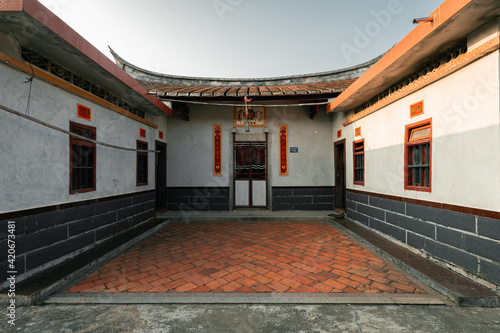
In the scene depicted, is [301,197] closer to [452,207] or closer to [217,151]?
[217,151]

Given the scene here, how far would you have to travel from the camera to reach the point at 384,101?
5.12 meters

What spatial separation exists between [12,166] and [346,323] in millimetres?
4364

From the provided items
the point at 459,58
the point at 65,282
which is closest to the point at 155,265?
the point at 65,282

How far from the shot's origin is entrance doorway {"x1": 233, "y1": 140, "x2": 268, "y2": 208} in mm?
8328

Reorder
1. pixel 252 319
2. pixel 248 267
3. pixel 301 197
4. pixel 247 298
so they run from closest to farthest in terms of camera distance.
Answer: pixel 252 319
pixel 247 298
pixel 248 267
pixel 301 197

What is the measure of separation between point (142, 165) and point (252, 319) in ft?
18.5

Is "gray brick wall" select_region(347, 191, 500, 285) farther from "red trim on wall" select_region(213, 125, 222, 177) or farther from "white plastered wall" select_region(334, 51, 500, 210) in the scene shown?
"red trim on wall" select_region(213, 125, 222, 177)

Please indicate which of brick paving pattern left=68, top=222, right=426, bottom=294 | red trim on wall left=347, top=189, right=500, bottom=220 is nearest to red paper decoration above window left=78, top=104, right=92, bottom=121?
brick paving pattern left=68, top=222, right=426, bottom=294

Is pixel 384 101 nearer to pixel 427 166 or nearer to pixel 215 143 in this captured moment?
pixel 427 166

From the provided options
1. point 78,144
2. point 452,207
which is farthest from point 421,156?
point 78,144

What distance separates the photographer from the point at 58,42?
3.18m

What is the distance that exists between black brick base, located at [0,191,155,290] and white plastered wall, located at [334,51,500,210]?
5951 millimetres

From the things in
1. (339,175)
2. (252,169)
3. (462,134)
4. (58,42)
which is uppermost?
(58,42)

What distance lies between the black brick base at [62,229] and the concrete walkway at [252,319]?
3.00 feet
